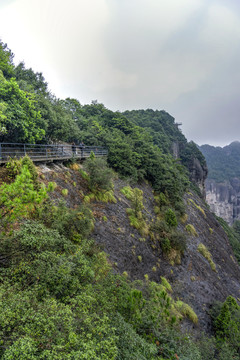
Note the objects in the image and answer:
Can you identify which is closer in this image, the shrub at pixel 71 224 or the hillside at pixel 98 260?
the hillside at pixel 98 260

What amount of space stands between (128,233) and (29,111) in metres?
9.98

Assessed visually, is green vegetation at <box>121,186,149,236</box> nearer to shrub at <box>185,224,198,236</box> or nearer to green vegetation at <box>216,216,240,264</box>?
shrub at <box>185,224,198,236</box>

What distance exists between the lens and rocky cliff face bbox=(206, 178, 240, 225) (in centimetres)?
8469

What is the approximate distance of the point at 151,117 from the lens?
191ft

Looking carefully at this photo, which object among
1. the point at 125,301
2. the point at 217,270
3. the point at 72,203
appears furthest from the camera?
the point at 217,270

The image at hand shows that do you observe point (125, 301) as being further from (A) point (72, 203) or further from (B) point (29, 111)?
(B) point (29, 111)

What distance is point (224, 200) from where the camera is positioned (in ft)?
285

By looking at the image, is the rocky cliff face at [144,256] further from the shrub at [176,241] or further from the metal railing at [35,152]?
the metal railing at [35,152]

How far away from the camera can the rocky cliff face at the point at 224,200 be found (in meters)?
84.7

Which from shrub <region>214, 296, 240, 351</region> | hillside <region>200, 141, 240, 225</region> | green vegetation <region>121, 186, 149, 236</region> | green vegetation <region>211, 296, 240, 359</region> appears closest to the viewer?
green vegetation <region>211, 296, 240, 359</region>

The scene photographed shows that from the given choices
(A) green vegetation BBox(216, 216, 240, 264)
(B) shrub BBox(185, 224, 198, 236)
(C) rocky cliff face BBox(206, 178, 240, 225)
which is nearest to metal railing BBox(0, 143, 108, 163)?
(B) shrub BBox(185, 224, 198, 236)

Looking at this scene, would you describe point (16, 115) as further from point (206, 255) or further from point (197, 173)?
point (197, 173)

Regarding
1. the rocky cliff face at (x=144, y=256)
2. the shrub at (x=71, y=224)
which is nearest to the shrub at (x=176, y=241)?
the rocky cliff face at (x=144, y=256)

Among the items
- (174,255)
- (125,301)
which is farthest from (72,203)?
(174,255)
